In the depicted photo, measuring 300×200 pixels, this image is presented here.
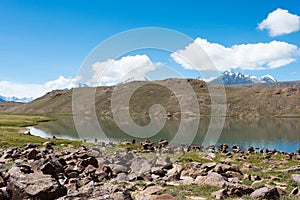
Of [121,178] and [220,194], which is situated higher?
[220,194]

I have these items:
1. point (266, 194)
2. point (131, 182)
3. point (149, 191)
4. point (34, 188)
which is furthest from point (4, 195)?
→ point (266, 194)

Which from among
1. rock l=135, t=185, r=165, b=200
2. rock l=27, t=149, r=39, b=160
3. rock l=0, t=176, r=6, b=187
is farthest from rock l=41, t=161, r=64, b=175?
rock l=27, t=149, r=39, b=160

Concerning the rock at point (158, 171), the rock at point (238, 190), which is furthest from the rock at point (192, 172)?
the rock at point (238, 190)

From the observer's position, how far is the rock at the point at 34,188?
54.6ft

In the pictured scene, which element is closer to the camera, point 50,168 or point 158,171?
point 50,168

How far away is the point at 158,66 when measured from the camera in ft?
151

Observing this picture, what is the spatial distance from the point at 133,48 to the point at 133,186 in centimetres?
2377

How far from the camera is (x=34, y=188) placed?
55.4ft

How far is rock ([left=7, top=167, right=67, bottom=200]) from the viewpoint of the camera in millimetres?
16630

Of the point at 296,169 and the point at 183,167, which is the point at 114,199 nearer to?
the point at 183,167

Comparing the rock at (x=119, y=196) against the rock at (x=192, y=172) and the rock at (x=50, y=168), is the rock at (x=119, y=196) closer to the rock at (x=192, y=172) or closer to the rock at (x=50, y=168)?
the rock at (x=50, y=168)

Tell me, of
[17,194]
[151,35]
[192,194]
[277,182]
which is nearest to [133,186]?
[192,194]

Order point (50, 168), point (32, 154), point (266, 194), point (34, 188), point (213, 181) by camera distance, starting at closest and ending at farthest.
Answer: point (34, 188), point (266, 194), point (213, 181), point (50, 168), point (32, 154)

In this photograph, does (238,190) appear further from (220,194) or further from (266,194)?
(266,194)
